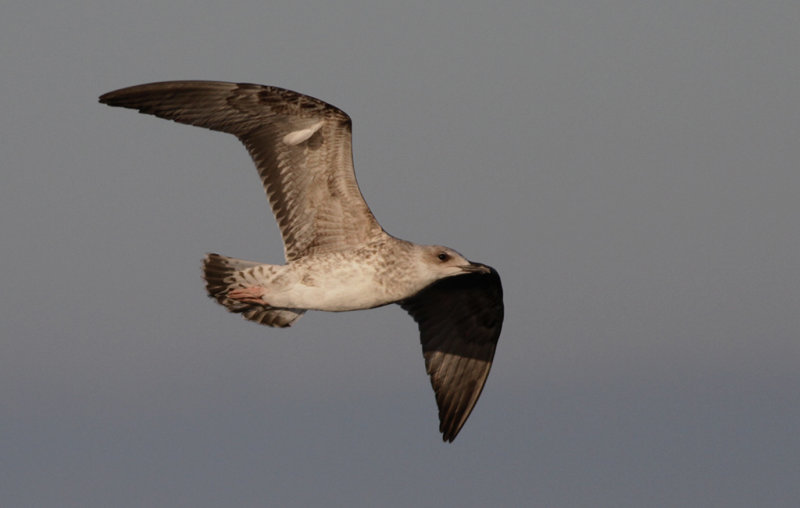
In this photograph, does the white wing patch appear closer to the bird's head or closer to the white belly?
the white belly

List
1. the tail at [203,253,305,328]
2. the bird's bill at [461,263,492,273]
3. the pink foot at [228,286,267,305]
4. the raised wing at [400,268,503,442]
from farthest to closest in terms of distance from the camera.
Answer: the raised wing at [400,268,503,442] < the tail at [203,253,305,328] < the pink foot at [228,286,267,305] < the bird's bill at [461,263,492,273]

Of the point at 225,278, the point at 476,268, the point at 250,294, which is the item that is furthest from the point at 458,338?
the point at 225,278

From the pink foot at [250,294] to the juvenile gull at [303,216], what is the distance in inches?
0.5

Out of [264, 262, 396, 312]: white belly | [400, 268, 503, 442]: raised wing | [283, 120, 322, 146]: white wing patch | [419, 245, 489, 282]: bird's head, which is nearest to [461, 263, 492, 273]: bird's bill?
[419, 245, 489, 282]: bird's head

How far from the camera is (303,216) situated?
1612 centimetres

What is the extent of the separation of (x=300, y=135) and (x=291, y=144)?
187 millimetres

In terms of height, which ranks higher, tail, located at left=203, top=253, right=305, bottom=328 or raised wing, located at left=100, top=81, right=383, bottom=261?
raised wing, located at left=100, top=81, right=383, bottom=261

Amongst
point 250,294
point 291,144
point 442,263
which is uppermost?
point 291,144

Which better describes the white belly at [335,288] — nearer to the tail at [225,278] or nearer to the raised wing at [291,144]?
the raised wing at [291,144]

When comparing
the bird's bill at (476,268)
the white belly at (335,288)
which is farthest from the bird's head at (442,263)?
the white belly at (335,288)

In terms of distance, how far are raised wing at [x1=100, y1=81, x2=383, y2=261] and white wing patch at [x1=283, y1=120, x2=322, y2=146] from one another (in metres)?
0.01

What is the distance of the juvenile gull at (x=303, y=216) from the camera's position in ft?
50.5

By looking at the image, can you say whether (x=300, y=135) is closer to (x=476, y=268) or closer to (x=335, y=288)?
(x=335, y=288)

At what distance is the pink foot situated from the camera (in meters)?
16.1
